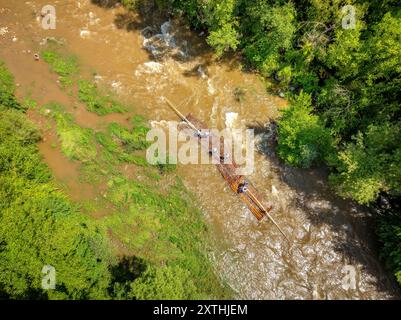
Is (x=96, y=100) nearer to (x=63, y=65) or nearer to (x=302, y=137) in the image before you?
(x=63, y=65)

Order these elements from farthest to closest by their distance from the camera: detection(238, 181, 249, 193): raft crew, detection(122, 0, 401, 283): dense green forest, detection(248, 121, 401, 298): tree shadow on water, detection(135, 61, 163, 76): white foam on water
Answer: detection(135, 61, 163, 76): white foam on water → detection(238, 181, 249, 193): raft crew → detection(248, 121, 401, 298): tree shadow on water → detection(122, 0, 401, 283): dense green forest

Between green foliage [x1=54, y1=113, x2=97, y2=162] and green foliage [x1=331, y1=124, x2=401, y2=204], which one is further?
green foliage [x1=54, y1=113, x2=97, y2=162]

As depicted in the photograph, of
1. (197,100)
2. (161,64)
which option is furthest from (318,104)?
(161,64)

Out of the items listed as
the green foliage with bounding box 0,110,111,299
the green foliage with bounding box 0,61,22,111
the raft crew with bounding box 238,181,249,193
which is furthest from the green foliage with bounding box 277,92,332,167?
the green foliage with bounding box 0,61,22,111

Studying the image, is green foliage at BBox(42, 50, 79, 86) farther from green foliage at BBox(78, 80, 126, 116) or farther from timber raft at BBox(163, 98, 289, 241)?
timber raft at BBox(163, 98, 289, 241)

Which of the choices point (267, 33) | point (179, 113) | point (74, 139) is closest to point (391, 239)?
point (267, 33)

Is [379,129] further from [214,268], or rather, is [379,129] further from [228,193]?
[214,268]
